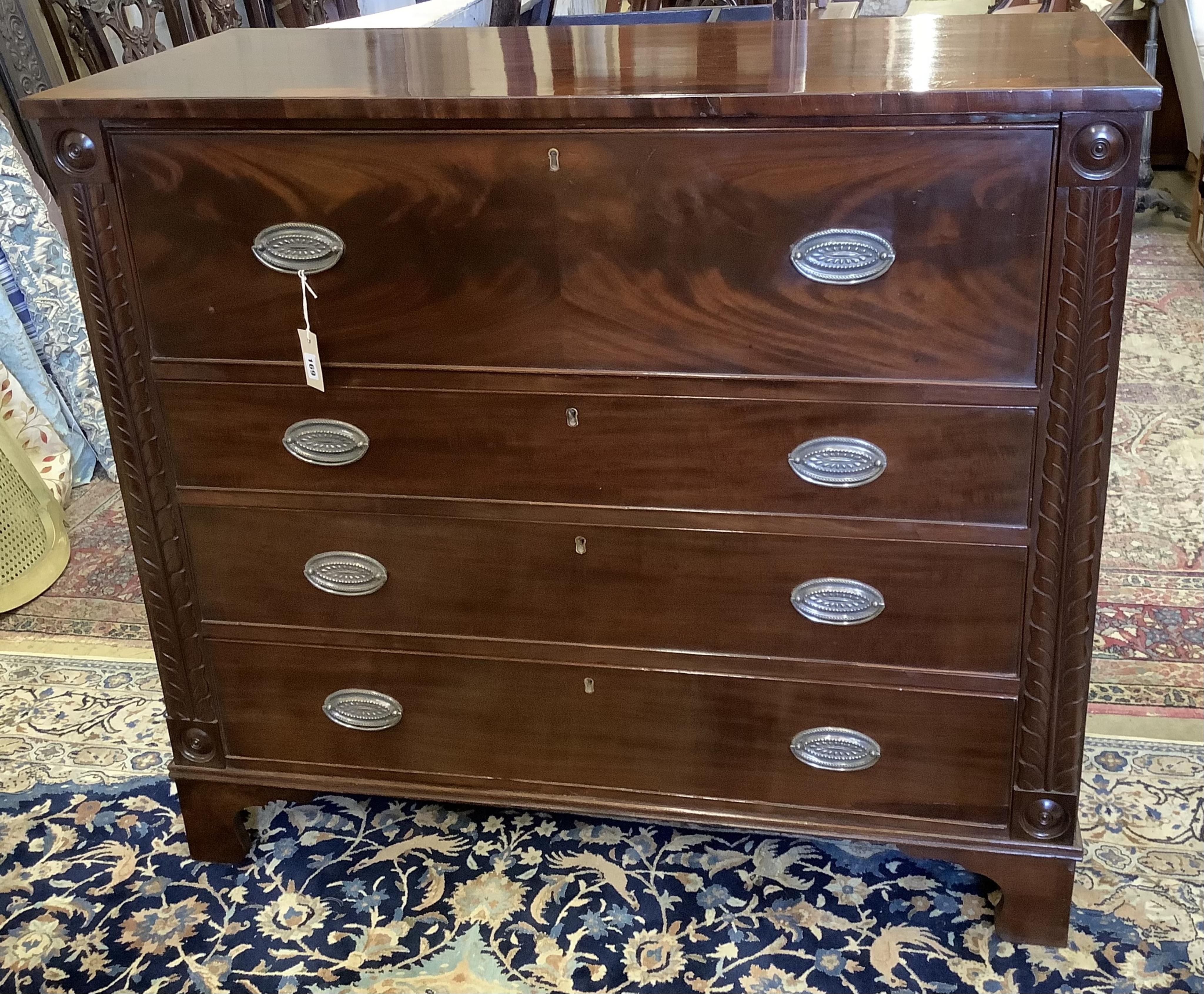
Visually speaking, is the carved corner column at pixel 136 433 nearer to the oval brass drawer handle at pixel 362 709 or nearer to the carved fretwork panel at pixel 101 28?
the oval brass drawer handle at pixel 362 709

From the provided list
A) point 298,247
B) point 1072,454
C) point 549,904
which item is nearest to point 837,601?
point 1072,454

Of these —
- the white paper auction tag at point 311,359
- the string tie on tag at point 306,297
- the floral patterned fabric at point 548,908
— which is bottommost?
the floral patterned fabric at point 548,908

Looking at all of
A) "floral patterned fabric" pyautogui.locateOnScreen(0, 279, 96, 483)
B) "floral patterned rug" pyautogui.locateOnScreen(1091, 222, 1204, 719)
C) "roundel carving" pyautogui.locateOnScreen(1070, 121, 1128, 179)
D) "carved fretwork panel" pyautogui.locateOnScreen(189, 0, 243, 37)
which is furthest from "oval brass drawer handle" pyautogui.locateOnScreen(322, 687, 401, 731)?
"carved fretwork panel" pyautogui.locateOnScreen(189, 0, 243, 37)

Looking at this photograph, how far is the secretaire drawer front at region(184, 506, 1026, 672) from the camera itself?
47.2 inches

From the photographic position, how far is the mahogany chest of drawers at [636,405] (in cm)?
104

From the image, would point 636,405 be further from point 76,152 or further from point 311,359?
point 76,152

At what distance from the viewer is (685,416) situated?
117cm

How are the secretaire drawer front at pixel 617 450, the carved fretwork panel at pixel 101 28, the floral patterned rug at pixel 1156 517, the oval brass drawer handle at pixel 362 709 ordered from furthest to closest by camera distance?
1. the carved fretwork panel at pixel 101 28
2. the floral patterned rug at pixel 1156 517
3. the oval brass drawer handle at pixel 362 709
4. the secretaire drawer front at pixel 617 450

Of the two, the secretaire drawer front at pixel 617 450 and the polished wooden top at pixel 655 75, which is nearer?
the polished wooden top at pixel 655 75

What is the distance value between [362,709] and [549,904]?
1.09 ft

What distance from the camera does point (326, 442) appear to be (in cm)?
125

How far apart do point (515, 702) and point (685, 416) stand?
423mm

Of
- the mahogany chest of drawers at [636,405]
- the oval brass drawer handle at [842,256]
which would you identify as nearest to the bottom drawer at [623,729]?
the mahogany chest of drawers at [636,405]

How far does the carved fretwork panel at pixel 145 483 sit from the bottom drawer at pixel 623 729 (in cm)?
4
